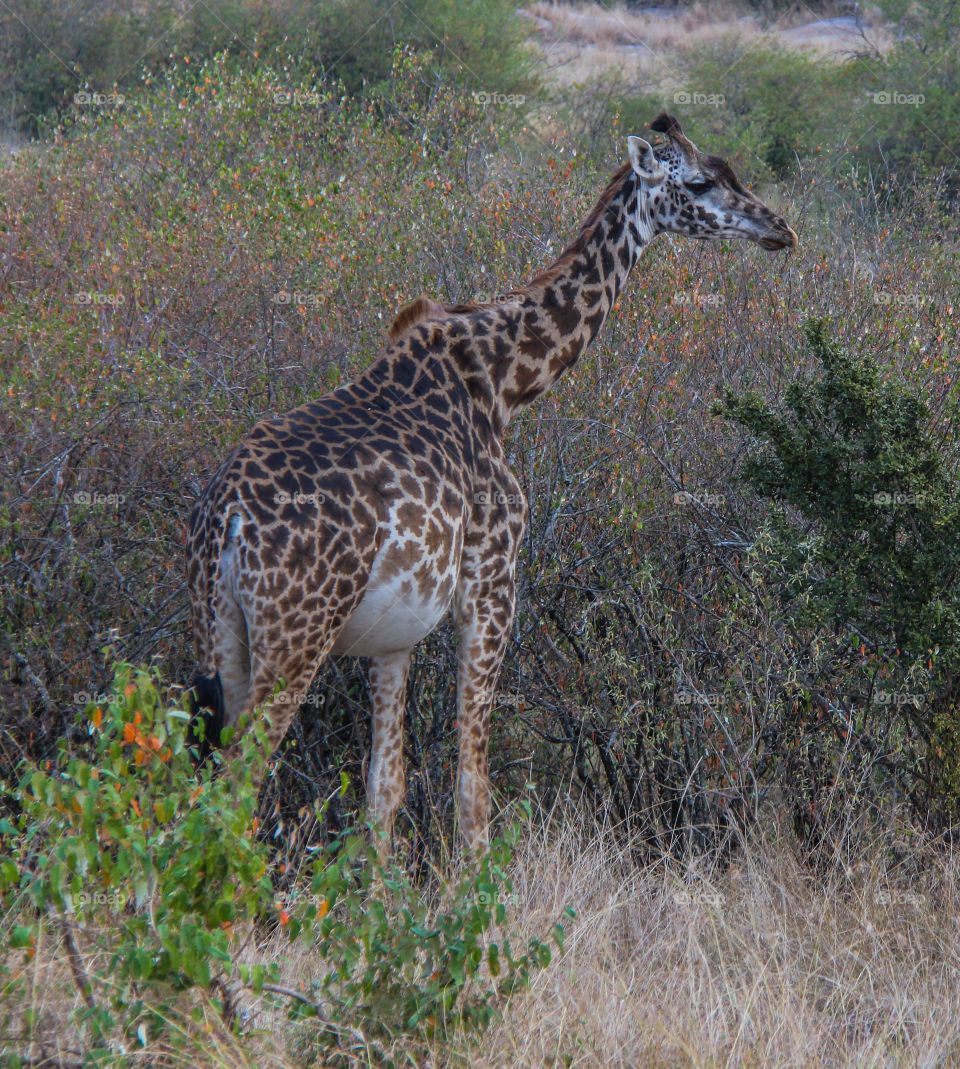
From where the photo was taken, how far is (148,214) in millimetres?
9242

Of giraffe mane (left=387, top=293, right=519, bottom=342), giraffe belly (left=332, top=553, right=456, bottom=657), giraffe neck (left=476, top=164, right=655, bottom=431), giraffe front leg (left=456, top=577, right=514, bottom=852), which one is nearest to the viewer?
giraffe belly (left=332, top=553, right=456, bottom=657)

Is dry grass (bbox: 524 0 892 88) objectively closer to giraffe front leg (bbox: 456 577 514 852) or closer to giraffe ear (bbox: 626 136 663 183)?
giraffe ear (bbox: 626 136 663 183)

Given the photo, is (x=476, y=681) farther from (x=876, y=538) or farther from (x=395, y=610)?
(x=876, y=538)

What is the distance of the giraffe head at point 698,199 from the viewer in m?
5.18

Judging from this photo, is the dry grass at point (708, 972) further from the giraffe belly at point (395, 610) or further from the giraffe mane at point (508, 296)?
the giraffe mane at point (508, 296)

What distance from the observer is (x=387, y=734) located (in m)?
4.68

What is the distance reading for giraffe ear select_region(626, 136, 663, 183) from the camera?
5105 millimetres

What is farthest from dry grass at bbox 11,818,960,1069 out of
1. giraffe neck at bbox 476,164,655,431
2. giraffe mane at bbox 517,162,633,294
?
giraffe mane at bbox 517,162,633,294

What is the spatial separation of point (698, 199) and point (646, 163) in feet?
0.91

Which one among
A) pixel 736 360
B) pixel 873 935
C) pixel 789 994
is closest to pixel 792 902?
pixel 873 935

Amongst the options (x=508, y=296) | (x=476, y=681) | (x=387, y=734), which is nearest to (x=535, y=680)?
(x=476, y=681)

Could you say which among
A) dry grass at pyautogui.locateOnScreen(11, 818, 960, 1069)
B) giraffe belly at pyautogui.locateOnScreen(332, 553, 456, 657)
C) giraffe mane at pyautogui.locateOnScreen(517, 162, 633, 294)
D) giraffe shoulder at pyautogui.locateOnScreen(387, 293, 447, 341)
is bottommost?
dry grass at pyautogui.locateOnScreen(11, 818, 960, 1069)

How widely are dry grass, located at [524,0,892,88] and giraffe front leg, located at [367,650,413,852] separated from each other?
16.3m

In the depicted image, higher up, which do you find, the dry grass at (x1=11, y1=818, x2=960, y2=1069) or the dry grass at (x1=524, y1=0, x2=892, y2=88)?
the dry grass at (x1=524, y1=0, x2=892, y2=88)
